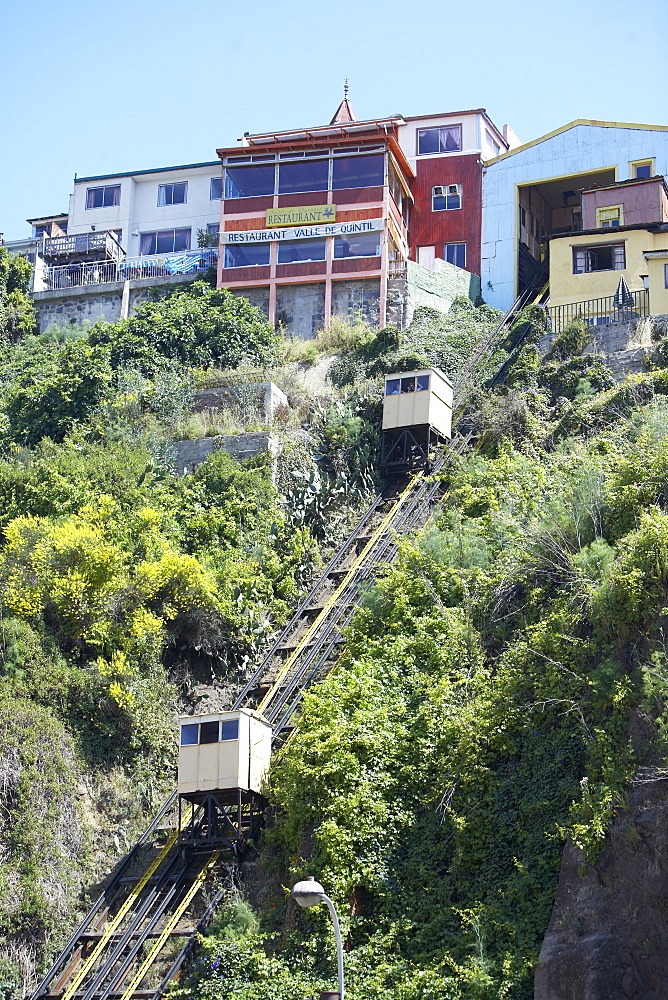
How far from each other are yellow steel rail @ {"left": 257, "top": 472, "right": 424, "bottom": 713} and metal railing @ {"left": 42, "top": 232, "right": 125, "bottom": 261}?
20192 mm

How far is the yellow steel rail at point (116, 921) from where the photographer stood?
2089 centimetres

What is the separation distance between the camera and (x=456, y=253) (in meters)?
45.3

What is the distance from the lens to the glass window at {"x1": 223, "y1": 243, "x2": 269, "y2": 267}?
4225 cm

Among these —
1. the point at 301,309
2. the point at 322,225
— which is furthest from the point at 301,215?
the point at 301,309

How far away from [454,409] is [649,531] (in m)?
14.9

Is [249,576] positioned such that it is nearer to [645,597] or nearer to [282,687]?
[282,687]

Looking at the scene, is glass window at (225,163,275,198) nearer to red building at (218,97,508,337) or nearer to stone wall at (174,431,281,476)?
red building at (218,97,508,337)

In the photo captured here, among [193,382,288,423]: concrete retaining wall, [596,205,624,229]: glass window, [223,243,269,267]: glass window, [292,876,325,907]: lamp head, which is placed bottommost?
[292,876,325,907]: lamp head

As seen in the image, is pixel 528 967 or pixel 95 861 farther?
pixel 95 861

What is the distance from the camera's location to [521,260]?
44.7m

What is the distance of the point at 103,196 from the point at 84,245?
10.7 ft

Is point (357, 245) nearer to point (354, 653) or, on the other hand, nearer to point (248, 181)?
point (248, 181)

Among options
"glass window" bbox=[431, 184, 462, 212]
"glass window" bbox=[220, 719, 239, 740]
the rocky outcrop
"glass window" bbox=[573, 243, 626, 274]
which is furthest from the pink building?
the rocky outcrop

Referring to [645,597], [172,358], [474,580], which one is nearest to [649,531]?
[645,597]
